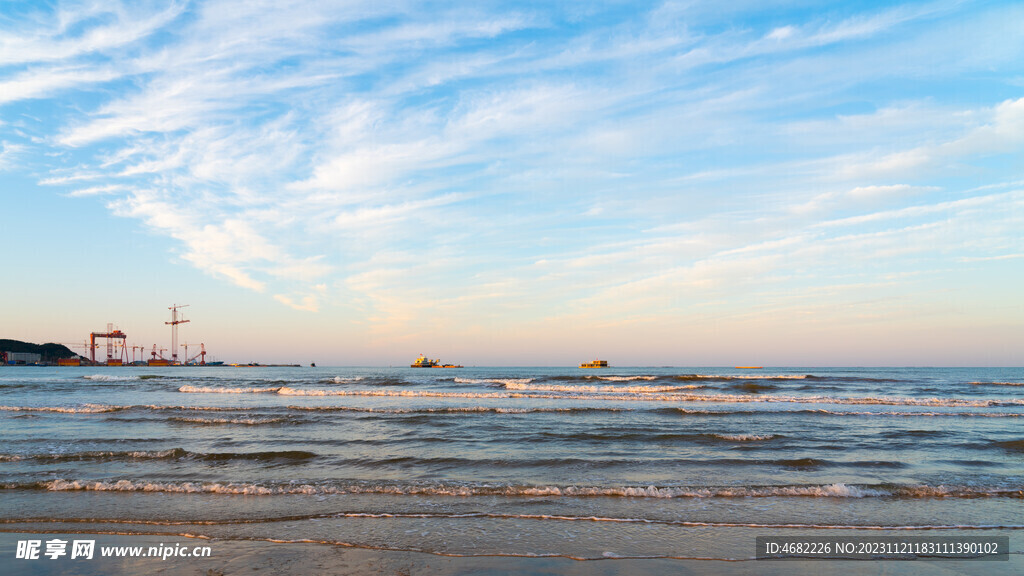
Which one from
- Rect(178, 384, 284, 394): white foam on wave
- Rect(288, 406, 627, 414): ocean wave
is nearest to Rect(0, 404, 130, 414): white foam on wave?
Rect(288, 406, 627, 414): ocean wave

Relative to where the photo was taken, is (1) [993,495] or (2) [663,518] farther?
(1) [993,495]

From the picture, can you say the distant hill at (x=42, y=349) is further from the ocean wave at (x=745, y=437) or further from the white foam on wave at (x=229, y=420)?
the ocean wave at (x=745, y=437)

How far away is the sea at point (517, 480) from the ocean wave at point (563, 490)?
0.04m

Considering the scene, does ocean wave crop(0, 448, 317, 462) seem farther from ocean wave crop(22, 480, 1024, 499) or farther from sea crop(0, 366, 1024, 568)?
ocean wave crop(22, 480, 1024, 499)

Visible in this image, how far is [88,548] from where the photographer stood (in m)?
7.13

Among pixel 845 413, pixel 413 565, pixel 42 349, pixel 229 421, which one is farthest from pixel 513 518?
pixel 42 349

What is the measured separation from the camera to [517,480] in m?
11.0

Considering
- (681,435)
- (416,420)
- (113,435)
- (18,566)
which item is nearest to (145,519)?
(18,566)

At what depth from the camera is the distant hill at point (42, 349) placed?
5817 inches

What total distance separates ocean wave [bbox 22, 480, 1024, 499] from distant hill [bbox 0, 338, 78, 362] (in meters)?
189

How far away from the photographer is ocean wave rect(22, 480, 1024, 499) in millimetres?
9930

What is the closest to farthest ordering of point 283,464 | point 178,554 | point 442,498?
Answer: point 178,554
point 442,498
point 283,464

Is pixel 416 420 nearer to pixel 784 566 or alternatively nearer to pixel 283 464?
pixel 283 464

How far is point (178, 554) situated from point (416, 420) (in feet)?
46.8
